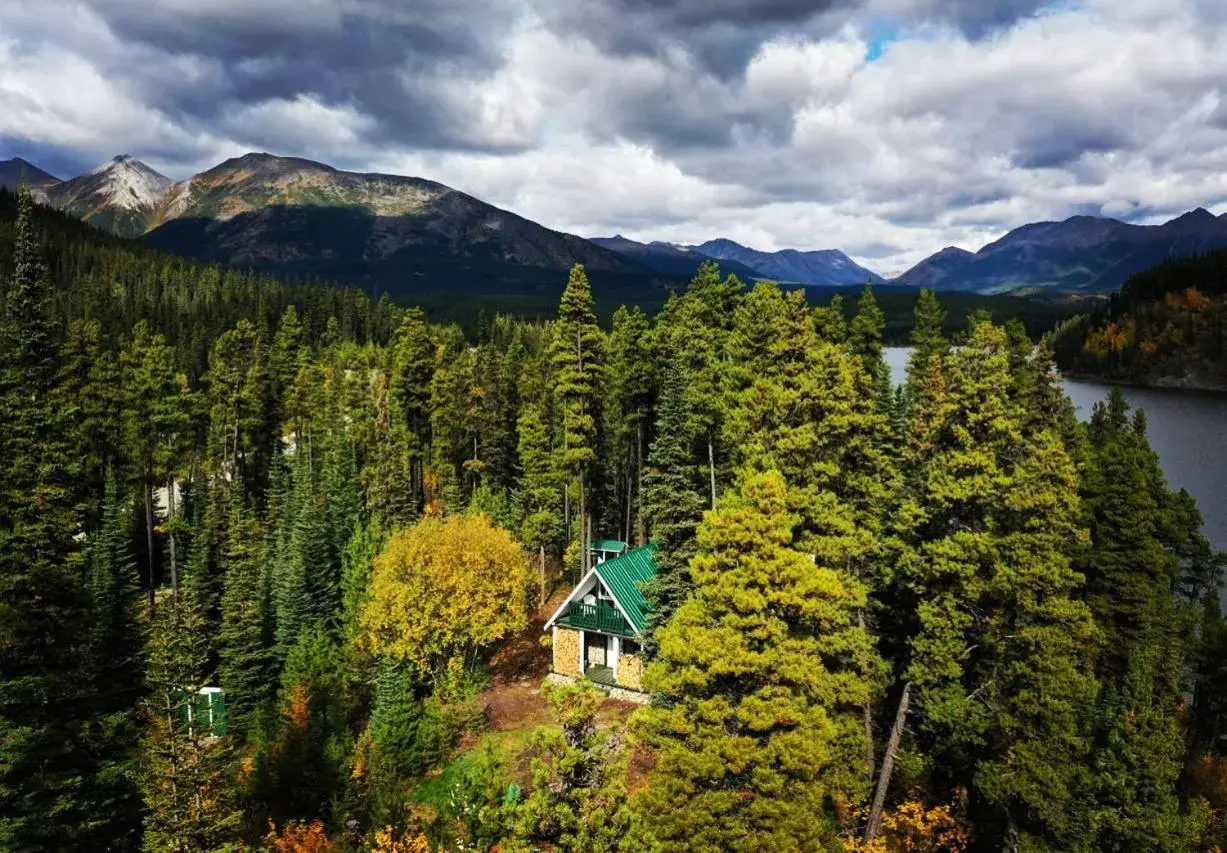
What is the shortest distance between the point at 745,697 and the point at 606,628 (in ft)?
59.3

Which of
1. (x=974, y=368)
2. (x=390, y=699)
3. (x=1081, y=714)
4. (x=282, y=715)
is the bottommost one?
(x=282, y=715)

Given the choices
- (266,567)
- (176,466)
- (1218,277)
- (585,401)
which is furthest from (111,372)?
(1218,277)

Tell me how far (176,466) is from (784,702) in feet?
184

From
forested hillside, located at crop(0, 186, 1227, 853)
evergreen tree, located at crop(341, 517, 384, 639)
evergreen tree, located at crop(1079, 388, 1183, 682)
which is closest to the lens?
forested hillside, located at crop(0, 186, 1227, 853)

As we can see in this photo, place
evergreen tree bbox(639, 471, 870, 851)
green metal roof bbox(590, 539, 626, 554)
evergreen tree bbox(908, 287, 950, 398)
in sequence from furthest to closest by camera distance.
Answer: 1. green metal roof bbox(590, 539, 626, 554)
2. evergreen tree bbox(908, 287, 950, 398)
3. evergreen tree bbox(639, 471, 870, 851)

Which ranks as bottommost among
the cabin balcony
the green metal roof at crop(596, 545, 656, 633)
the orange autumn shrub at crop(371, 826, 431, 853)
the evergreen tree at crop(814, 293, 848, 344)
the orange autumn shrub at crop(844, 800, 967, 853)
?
the orange autumn shrub at crop(844, 800, 967, 853)

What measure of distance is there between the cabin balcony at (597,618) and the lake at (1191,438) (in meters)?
32.9

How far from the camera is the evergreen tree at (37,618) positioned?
1795 centimetres

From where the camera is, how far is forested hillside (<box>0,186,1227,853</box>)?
19656 millimetres

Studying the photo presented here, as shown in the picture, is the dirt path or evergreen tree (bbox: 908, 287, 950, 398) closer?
the dirt path

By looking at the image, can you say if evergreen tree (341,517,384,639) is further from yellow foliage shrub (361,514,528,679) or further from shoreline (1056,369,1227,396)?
shoreline (1056,369,1227,396)

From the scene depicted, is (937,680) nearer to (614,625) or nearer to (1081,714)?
(1081,714)

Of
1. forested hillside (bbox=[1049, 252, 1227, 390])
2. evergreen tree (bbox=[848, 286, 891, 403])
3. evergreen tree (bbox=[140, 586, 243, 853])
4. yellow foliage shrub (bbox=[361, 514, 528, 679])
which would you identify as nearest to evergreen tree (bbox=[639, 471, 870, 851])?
evergreen tree (bbox=[140, 586, 243, 853])

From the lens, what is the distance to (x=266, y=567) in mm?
54344
